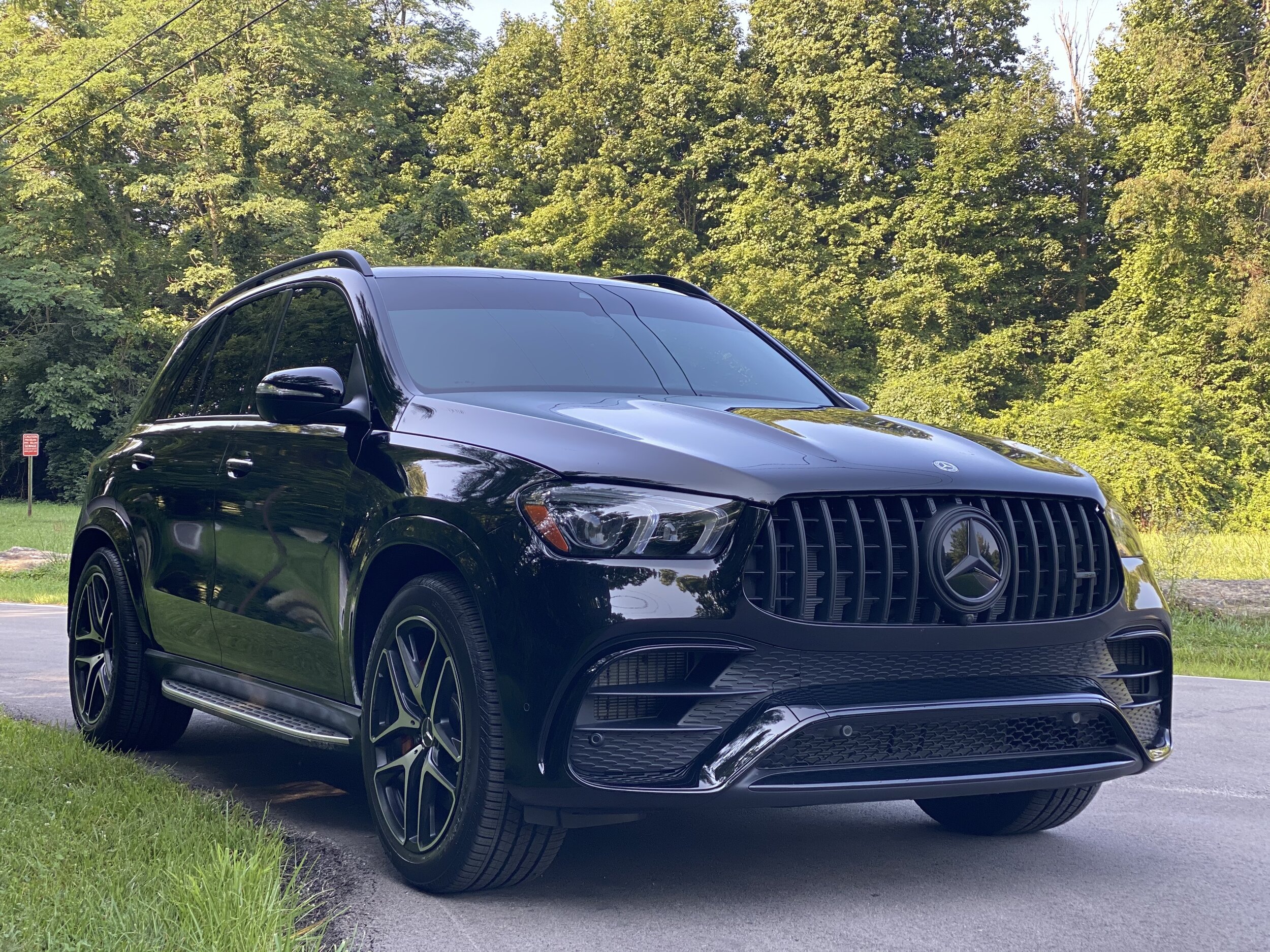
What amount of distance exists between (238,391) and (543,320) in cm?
127

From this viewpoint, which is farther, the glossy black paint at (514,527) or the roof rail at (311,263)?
the roof rail at (311,263)

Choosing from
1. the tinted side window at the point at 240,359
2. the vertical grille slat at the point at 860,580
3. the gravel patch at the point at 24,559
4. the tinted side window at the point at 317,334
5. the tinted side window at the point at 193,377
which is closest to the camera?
the vertical grille slat at the point at 860,580

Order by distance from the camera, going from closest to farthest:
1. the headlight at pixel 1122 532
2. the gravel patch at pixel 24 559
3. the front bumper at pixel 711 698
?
the front bumper at pixel 711 698 → the headlight at pixel 1122 532 → the gravel patch at pixel 24 559

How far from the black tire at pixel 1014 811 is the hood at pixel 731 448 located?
42.1 inches

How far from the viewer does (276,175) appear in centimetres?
4631

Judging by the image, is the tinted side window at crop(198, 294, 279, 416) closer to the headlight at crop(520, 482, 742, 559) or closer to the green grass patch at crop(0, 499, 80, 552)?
the headlight at crop(520, 482, 742, 559)

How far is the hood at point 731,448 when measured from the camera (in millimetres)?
3576

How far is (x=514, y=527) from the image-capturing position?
11.8ft

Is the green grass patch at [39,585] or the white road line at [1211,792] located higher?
the white road line at [1211,792]

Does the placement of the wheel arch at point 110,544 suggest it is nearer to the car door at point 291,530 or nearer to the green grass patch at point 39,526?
the car door at point 291,530

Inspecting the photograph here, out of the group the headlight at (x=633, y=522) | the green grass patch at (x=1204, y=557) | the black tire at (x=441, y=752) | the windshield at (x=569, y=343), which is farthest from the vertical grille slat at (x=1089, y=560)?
the green grass patch at (x=1204, y=557)

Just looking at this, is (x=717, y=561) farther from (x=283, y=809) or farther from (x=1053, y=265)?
(x=1053, y=265)

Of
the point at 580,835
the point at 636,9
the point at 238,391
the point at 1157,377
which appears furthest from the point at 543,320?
the point at 636,9

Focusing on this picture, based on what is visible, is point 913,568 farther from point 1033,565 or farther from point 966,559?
point 1033,565
